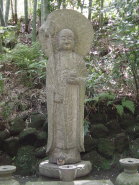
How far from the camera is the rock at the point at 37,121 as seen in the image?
19.7ft

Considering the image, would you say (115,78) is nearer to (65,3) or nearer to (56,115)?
(56,115)

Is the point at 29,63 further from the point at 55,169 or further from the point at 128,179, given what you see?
the point at 128,179

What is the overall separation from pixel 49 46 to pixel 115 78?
8.50 feet

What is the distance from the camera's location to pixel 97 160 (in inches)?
224

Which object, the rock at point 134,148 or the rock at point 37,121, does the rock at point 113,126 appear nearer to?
the rock at point 134,148

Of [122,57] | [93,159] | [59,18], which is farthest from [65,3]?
[93,159]

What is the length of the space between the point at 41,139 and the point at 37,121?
1.35 ft

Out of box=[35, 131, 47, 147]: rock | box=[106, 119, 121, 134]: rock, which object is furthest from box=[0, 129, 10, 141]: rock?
box=[106, 119, 121, 134]: rock

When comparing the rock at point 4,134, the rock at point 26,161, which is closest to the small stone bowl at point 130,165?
the rock at point 26,161

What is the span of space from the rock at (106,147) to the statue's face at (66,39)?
2.18 meters

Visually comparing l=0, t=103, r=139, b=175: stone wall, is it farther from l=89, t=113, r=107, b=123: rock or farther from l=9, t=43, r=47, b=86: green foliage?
l=9, t=43, r=47, b=86: green foliage

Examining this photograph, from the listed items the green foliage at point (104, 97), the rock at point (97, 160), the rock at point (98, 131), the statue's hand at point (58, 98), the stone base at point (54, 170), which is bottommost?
the rock at point (97, 160)

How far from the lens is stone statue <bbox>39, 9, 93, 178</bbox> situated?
462 centimetres

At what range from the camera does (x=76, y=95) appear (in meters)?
4.72
